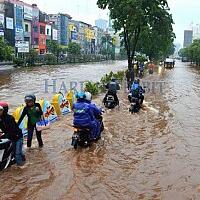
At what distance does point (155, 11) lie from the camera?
75.0 feet

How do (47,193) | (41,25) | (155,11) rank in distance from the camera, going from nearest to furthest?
(47,193), (155,11), (41,25)

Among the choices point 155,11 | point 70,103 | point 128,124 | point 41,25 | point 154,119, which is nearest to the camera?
point 128,124

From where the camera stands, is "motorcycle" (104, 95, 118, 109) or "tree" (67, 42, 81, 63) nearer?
"motorcycle" (104, 95, 118, 109)

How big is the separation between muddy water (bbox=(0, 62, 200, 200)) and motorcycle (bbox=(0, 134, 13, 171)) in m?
0.16

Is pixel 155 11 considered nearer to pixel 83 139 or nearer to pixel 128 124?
pixel 128 124

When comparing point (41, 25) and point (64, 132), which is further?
point (41, 25)

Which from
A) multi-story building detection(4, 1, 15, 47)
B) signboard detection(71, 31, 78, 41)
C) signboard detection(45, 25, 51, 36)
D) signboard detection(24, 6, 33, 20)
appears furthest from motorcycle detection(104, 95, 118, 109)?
signboard detection(71, 31, 78, 41)

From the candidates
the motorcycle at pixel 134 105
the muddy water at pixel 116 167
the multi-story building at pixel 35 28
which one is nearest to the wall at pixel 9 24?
the multi-story building at pixel 35 28

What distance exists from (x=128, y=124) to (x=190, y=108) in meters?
Result: 5.32

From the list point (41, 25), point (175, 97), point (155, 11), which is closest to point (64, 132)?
point (175, 97)

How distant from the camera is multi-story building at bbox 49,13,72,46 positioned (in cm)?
9712

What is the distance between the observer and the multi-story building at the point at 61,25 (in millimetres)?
97125

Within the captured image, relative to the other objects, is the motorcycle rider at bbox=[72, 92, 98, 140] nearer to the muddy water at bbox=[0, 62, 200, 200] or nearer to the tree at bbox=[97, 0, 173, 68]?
the muddy water at bbox=[0, 62, 200, 200]

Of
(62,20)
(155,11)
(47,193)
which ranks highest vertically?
(62,20)
